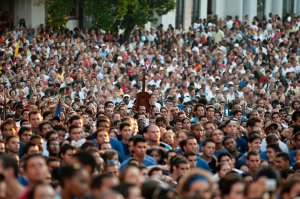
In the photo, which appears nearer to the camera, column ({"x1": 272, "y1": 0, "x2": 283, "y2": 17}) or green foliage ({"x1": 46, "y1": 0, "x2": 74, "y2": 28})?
green foliage ({"x1": 46, "y1": 0, "x2": 74, "y2": 28})

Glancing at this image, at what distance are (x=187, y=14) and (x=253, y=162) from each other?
29.2 meters

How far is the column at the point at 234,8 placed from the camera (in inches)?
1926

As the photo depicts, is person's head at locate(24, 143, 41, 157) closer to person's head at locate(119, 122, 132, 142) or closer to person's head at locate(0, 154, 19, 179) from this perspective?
person's head at locate(119, 122, 132, 142)

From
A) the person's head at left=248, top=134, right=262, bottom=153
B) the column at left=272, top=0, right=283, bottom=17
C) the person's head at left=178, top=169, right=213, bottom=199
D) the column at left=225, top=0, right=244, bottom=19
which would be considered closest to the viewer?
the person's head at left=178, top=169, right=213, bottom=199

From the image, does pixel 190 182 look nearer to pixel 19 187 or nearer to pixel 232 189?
pixel 232 189

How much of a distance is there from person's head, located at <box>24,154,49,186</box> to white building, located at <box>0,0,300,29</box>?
24166 mm

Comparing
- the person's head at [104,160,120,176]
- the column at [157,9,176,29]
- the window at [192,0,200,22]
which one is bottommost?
the person's head at [104,160,120,176]

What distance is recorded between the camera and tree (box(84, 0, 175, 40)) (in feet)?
122

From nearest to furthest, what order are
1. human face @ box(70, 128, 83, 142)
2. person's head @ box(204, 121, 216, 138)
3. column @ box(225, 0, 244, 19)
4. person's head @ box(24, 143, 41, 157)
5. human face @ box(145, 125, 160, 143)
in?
person's head @ box(24, 143, 41, 157) → human face @ box(70, 128, 83, 142) → human face @ box(145, 125, 160, 143) → person's head @ box(204, 121, 216, 138) → column @ box(225, 0, 244, 19)

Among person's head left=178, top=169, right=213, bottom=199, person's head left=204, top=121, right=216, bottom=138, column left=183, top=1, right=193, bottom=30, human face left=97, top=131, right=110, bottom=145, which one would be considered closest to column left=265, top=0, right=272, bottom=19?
column left=183, top=1, right=193, bottom=30

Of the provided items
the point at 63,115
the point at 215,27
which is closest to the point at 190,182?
the point at 63,115

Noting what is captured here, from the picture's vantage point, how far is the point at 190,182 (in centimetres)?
1230

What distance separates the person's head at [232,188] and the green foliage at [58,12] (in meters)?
24.4

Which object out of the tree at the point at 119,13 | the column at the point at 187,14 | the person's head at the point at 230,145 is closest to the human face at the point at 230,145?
the person's head at the point at 230,145
